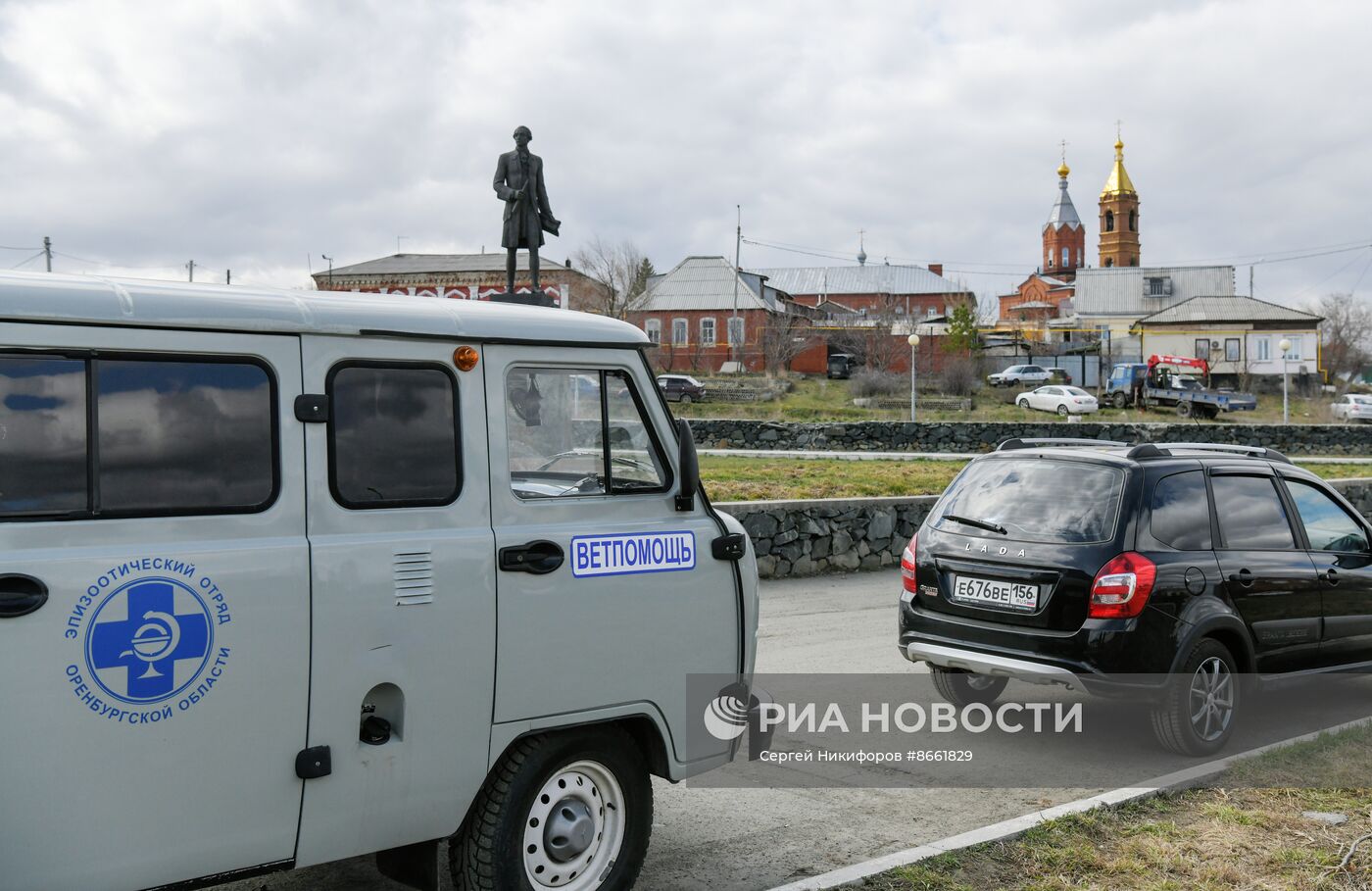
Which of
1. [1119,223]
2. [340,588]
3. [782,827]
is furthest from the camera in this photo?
[1119,223]

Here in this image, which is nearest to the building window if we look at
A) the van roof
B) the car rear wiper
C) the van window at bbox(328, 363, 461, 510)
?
the car rear wiper

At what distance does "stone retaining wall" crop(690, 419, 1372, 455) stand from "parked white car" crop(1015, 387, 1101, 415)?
33.7 feet

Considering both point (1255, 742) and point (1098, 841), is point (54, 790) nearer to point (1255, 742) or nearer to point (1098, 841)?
point (1098, 841)

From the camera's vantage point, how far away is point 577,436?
4383mm

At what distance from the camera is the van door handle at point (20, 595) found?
308 cm

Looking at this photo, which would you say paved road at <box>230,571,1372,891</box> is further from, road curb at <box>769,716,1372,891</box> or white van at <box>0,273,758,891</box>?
white van at <box>0,273,758,891</box>

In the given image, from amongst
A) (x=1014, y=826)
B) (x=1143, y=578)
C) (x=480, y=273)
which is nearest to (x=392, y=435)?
(x=1014, y=826)

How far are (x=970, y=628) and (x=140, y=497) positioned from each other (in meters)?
4.87

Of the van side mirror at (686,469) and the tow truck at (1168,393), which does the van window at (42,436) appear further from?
the tow truck at (1168,393)

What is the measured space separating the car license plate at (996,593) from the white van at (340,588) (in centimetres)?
257

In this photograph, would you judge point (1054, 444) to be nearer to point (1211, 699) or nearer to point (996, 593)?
point (996, 593)

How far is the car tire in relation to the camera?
6605mm

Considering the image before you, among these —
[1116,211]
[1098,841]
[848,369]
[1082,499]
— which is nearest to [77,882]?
[1098,841]

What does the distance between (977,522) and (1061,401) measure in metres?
44.6
